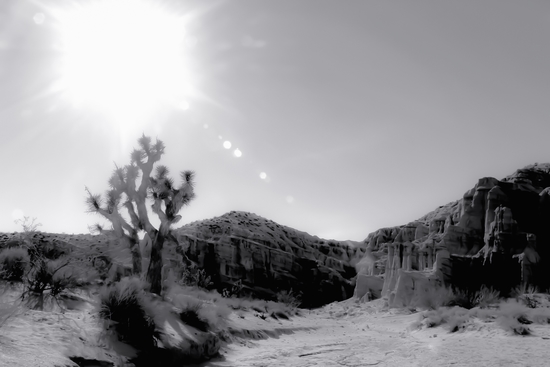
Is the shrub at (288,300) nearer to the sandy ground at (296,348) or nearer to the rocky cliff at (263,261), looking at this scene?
the rocky cliff at (263,261)

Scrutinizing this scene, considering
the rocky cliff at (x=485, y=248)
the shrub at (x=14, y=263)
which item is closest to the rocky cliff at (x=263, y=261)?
the rocky cliff at (x=485, y=248)

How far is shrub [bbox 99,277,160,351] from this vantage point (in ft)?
31.7

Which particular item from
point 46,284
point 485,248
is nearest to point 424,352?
point 46,284

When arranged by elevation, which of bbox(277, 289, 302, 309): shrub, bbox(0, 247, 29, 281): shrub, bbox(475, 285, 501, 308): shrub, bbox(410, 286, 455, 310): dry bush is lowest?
bbox(277, 289, 302, 309): shrub

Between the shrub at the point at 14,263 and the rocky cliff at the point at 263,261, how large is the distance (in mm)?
50484

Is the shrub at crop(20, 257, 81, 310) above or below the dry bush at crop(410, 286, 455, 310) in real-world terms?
above

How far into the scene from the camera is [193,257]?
2645 inches

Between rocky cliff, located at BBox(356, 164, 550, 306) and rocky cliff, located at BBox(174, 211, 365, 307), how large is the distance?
21.7 m

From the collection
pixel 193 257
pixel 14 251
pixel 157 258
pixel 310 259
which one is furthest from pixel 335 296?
pixel 14 251

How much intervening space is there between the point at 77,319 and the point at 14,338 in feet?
8.84

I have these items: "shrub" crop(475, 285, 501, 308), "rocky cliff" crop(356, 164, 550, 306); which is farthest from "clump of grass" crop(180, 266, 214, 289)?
"rocky cliff" crop(356, 164, 550, 306)

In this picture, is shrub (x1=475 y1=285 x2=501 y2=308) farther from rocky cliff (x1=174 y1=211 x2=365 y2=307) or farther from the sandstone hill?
rocky cliff (x1=174 y1=211 x2=365 y2=307)

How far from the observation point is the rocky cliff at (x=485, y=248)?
39.5 m

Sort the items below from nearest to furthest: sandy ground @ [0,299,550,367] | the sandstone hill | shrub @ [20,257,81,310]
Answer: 1. sandy ground @ [0,299,550,367]
2. shrub @ [20,257,81,310]
3. the sandstone hill
